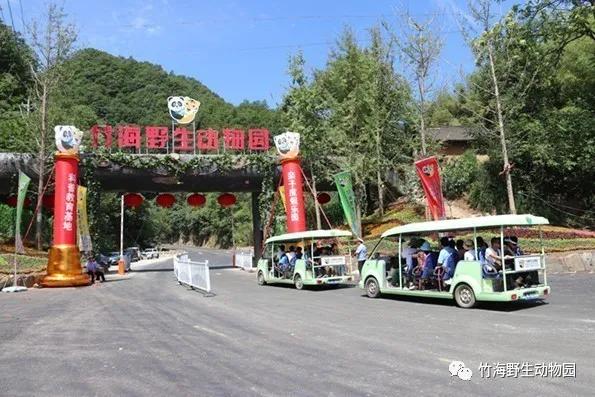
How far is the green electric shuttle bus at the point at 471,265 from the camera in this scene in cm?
1163

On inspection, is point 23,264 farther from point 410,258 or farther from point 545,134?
point 545,134

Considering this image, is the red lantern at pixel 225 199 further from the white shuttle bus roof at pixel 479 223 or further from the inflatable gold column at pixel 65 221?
the white shuttle bus roof at pixel 479 223

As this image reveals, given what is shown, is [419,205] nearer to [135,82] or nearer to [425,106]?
[425,106]

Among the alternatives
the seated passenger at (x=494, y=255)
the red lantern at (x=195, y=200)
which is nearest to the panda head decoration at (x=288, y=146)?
the red lantern at (x=195, y=200)

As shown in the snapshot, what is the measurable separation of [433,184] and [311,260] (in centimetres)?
589

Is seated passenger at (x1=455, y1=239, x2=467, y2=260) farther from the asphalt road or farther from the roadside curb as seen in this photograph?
the roadside curb

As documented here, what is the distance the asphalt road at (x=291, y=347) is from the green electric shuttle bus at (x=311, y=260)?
3.97 meters

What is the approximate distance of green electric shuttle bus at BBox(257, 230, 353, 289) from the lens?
18.2m

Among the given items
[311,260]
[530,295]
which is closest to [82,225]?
[311,260]

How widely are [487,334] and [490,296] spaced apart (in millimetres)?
3003

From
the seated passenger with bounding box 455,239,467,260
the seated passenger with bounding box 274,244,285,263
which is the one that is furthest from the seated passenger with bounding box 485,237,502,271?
the seated passenger with bounding box 274,244,285,263

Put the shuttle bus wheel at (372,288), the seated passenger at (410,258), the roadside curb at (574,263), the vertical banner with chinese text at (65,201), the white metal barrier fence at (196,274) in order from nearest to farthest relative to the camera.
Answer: the seated passenger at (410,258) → the shuttle bus wheel at (372,288) → the white metal barrier fence at (196,274) → the roadside curb at (574,263) → the vertical banner with chinese text at (65,201)

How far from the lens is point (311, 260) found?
18375 mm
